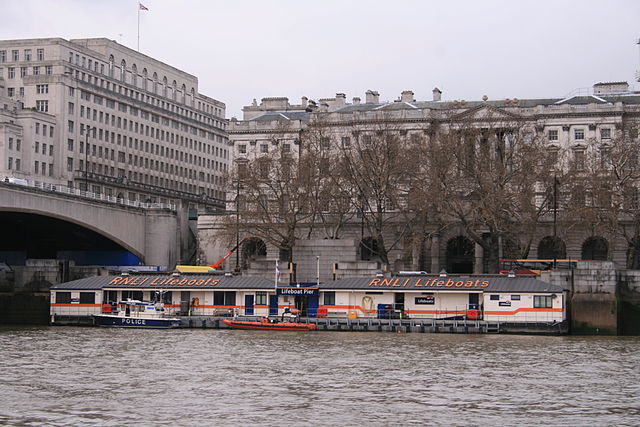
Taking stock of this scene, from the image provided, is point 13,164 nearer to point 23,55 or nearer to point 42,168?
point 42,168

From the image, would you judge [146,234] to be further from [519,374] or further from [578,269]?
[519,374]

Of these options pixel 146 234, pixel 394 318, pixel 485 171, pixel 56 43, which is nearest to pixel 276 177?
pixel 146 234

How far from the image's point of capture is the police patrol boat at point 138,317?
247 ft

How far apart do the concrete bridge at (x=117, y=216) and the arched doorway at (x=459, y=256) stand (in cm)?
2559

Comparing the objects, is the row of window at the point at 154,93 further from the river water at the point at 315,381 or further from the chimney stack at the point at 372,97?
the river water at the point at 315,381

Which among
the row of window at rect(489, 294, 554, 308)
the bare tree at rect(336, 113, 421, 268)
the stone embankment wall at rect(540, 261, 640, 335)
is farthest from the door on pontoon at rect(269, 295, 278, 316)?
the stone embankment wall at rect(540, 261, 640, 335)

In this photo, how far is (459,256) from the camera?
110812mm

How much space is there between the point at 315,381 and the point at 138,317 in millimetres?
32129

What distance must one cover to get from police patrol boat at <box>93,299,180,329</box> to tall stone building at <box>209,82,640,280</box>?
38.0 ft

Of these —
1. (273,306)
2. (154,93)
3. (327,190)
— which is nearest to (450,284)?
(273,306)

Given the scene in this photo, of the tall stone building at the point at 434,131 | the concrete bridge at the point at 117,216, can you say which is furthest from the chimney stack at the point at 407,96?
the concrete bridge at the point at 117,216

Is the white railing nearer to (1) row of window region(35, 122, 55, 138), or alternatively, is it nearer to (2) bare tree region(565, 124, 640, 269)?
(1) row of window region(35, 122, 55, 138)

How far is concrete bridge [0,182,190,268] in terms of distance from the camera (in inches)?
3253

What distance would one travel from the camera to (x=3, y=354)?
5559cm
